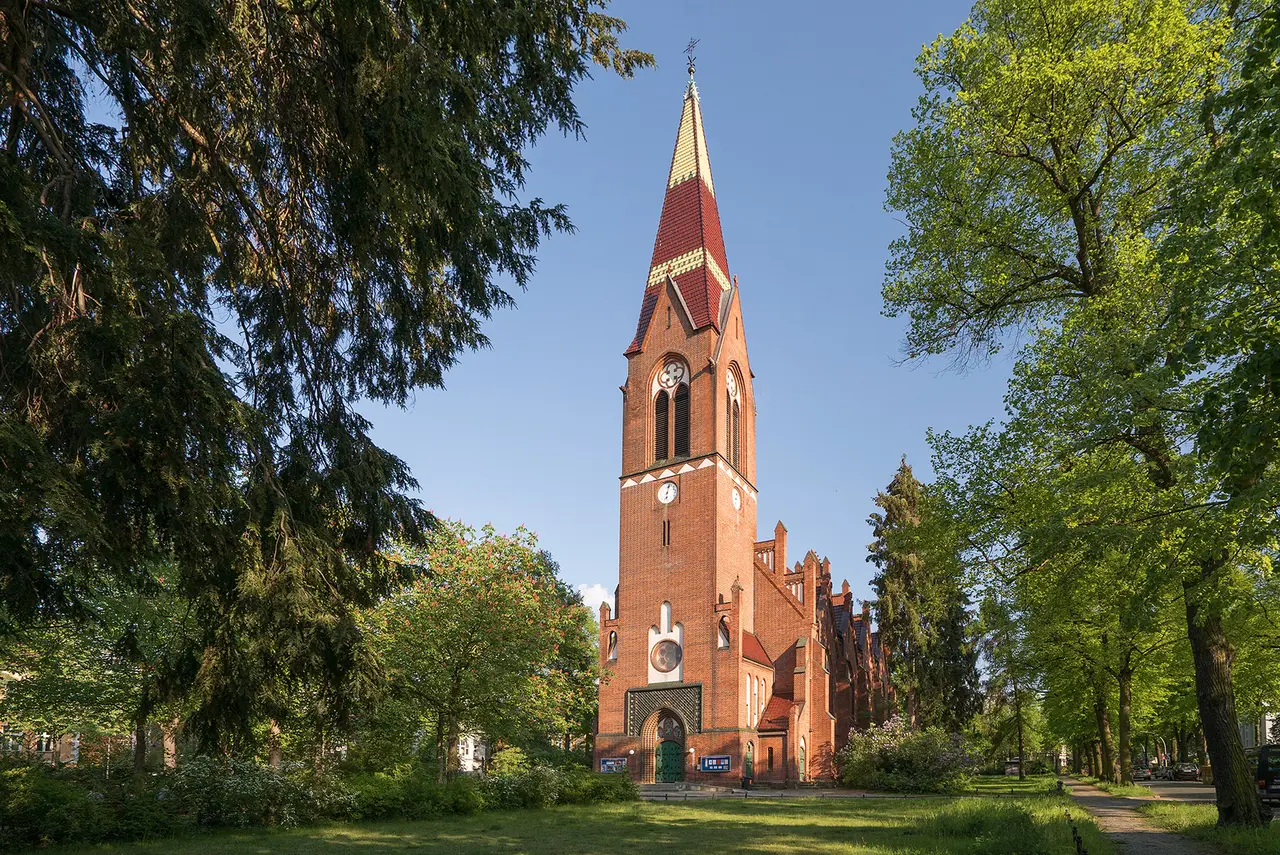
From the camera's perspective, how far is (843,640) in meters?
50.0

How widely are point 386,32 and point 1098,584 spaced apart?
15.1 meters

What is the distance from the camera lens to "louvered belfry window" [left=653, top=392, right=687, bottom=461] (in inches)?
1598

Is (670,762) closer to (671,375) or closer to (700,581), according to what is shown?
(700,581)

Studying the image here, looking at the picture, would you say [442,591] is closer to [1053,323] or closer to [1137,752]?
[1053,323]

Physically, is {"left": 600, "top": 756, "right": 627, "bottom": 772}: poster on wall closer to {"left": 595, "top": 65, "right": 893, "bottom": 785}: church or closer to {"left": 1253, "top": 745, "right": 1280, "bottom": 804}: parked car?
{"left": 595, "top": 65, "right": 893, "bottom": 785}: church

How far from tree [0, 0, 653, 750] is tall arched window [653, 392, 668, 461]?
106 feet

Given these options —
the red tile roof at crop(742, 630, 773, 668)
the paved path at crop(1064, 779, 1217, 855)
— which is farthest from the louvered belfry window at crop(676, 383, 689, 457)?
the paved path at crop(1064, 779, 1217, 855)

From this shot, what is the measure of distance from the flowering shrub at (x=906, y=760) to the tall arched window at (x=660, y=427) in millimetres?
15215

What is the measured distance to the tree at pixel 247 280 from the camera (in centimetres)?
533

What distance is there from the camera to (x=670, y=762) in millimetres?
36188

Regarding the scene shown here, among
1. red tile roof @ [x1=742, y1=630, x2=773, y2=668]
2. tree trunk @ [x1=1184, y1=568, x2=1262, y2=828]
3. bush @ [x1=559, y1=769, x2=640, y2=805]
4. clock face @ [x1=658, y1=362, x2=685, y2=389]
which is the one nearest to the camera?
tree trunk @ [x1=1184, y1=568, x2=1262, y2=828]

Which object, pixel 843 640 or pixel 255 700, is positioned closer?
pixel 255 700

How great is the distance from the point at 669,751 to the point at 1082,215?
29.3 m

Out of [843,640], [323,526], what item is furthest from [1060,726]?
[323,526]
